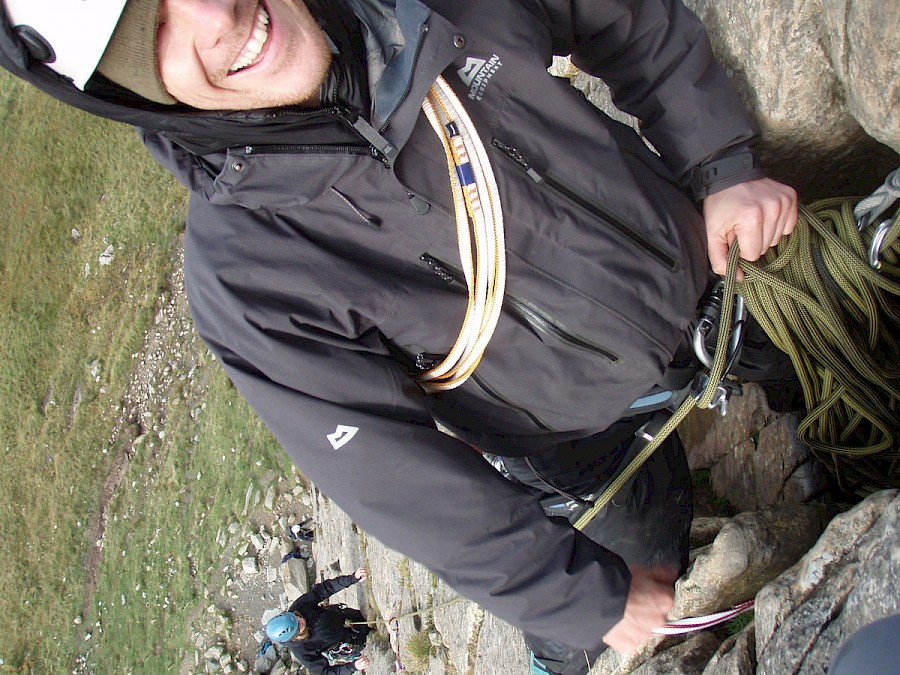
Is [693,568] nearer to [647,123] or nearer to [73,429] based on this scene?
[647,123]

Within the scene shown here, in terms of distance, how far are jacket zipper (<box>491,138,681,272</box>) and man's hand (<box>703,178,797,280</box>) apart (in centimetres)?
21

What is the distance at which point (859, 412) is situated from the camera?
2.38 m

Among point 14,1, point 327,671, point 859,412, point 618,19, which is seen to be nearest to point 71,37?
point 14,1

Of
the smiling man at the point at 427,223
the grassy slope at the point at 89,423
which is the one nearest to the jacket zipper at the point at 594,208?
the smiling man at the point at 427,223

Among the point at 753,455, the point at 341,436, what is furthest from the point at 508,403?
the point at 753,455

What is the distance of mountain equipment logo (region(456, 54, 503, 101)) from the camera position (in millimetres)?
2186

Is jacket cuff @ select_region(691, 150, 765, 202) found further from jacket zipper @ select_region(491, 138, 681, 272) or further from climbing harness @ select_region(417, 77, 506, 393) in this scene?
climbing harness @ select_region(417, 77, 506, 393)

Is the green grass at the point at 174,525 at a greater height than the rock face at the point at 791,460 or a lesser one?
lesser

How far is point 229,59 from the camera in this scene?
6.80ft

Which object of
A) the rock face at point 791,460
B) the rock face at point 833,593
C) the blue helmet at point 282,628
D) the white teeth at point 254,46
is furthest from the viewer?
the blue helmet at point 282,628

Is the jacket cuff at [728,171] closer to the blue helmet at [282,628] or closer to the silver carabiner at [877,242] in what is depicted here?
the silver carabiner at [877,242]

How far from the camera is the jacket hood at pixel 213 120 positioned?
2.02 metres

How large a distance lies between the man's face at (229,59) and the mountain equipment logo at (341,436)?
0.98 metres

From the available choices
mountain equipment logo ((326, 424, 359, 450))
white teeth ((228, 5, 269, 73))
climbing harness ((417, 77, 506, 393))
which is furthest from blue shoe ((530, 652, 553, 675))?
white teeth ((228, 5, 269, 73))
